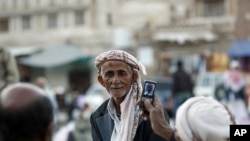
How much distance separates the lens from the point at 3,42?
1453 inches

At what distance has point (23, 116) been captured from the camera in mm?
2488

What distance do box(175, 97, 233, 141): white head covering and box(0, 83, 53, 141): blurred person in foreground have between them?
2.73 ft

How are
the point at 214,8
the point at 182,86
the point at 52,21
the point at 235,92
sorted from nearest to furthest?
the point at 182,86, the point at 235,92, the point at 214,8, the point at 52,21

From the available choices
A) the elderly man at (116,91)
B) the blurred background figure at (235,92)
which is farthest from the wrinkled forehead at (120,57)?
the blurred background figure at (235,92)

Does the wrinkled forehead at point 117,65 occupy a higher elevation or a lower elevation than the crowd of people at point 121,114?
higher

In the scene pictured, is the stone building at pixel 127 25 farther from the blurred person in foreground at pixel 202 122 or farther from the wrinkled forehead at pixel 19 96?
the wrinkled forehead at pixel 19 96

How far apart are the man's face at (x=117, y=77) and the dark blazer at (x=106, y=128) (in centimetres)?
14

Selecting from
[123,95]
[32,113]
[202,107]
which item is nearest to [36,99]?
[32,113]

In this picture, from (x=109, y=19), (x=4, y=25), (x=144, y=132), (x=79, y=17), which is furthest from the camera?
(x=4, y=25)

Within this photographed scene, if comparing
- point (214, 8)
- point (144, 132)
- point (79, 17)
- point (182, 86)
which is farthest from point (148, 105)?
point (79, 17)

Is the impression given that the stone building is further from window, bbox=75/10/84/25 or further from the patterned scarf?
the patterned scarf

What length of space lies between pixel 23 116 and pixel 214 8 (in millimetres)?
30905

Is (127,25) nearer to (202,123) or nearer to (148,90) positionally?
(148,90)

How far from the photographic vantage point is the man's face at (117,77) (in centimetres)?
413
